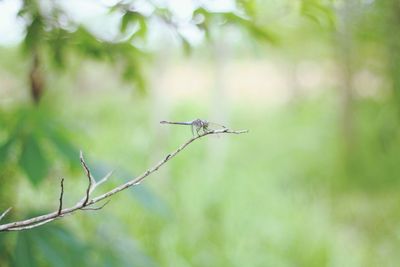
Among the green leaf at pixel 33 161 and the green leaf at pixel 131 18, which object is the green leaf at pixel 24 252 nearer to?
the green leaf at pixel 33 161

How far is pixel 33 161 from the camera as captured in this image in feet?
2.93

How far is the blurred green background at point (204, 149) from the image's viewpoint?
926mm

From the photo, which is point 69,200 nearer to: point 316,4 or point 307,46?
point 316,4

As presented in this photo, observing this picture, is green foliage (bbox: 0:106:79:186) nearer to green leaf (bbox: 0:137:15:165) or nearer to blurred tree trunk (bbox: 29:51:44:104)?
green leaf (bbox: 0:137:15:165)

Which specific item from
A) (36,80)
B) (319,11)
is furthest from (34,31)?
(319,11)

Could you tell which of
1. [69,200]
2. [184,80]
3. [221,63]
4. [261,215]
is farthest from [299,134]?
[184,80]

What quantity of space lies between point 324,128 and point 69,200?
6.15 m

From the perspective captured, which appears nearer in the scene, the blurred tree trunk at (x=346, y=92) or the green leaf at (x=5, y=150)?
the green leaf at (x=5, y=150)

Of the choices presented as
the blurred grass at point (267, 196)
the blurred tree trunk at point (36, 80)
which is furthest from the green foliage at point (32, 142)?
the blurred grass at point (267, 196)

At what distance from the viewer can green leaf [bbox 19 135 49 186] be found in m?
0.88

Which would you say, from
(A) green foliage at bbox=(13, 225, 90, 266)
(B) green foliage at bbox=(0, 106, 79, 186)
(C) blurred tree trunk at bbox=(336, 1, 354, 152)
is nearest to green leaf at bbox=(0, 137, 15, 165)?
(B) green foliage at bbox=(0, 106, 79, 186)

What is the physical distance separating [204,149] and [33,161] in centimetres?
494

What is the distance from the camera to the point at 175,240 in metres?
2.94

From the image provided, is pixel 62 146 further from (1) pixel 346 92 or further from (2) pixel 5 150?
(1) pixel 346 92
